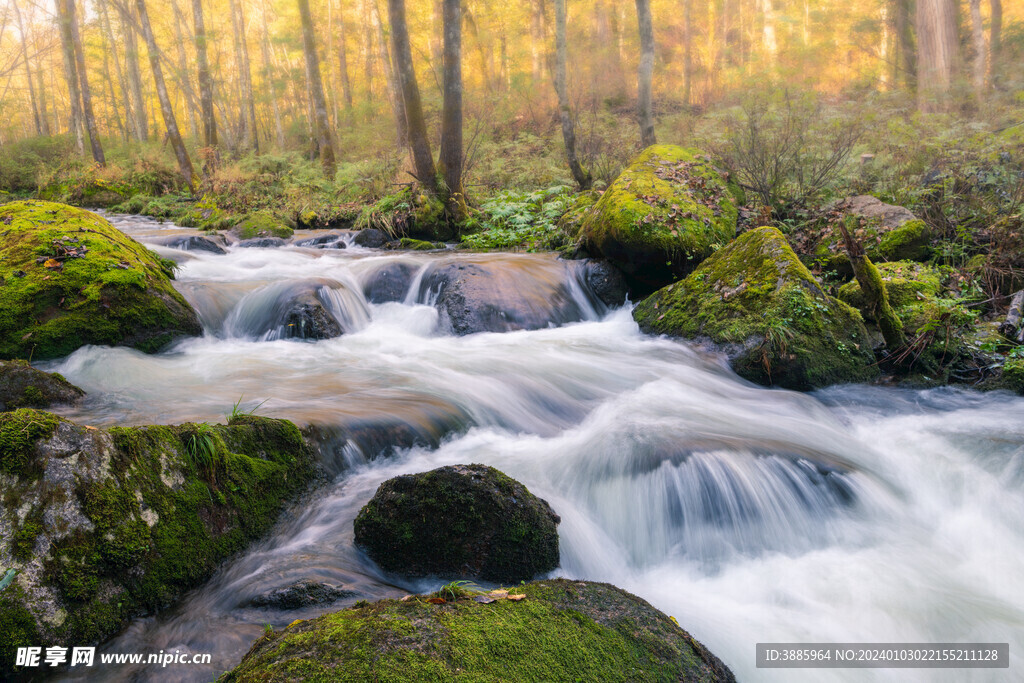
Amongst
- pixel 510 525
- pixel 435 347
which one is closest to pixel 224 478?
pixel 510 525

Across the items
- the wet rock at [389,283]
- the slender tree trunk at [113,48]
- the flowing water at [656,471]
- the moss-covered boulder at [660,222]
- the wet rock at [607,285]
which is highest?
Result: the slender tree trunk at [113,48]

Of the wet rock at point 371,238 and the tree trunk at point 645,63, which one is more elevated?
the tree trunk at point 645,63

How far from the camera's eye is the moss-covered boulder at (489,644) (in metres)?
1.76

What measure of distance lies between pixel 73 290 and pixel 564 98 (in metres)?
11.5

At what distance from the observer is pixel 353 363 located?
680cm

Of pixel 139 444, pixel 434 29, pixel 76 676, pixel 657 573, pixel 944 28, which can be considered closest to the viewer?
pixel 76 676

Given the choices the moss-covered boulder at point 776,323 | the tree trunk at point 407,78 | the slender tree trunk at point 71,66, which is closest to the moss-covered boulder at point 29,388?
the moss-covered boulder at point 776,323

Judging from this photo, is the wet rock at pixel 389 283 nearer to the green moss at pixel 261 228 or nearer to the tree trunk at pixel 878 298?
the green moss at pixel 261 228

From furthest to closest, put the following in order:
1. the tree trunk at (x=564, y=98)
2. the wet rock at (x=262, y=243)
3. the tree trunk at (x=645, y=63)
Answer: the tree trunk at (x=564, y=98) < the tree trunk at (x=645, y=63) < the wet rock at (x=262, y=243)

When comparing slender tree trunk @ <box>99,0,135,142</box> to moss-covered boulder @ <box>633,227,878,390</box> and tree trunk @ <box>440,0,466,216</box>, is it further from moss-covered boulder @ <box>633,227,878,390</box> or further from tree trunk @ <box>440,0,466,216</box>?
moss-covered boulder @ <box>633,227,878,390</box>

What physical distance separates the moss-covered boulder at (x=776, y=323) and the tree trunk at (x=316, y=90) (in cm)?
1521

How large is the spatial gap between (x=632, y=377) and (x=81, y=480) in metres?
5.33

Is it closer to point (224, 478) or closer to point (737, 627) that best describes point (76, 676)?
point (224, 478)

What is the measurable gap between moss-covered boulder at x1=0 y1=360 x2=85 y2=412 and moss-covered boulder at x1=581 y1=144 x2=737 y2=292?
6.81 meters
